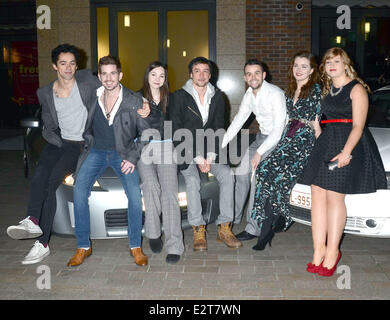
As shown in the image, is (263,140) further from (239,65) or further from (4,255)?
(239,65)

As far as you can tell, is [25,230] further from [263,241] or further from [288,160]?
[288,160]

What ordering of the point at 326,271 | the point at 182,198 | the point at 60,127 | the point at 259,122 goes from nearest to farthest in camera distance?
the point at 326,271, the point at 182,198, the point at 60,127, the point at 259,122

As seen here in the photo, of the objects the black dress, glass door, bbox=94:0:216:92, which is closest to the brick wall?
glass door, bbox=94:0:216:92

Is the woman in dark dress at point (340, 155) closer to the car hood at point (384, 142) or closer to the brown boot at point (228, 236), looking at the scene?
the car hood at point (384, 142)

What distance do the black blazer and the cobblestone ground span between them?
3.14 feet

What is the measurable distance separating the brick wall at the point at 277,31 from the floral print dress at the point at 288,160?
582 cm

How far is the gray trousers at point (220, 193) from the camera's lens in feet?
15.1

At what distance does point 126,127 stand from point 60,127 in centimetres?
79

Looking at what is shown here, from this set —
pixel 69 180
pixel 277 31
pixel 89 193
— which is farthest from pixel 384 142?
pixel 277 31

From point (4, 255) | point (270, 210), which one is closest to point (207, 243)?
point (270, 210)

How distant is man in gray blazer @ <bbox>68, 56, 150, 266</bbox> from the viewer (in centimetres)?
431

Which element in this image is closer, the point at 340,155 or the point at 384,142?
→ the point at 340,155

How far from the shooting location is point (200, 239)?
473cm

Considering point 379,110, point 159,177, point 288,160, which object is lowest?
point 159,177
